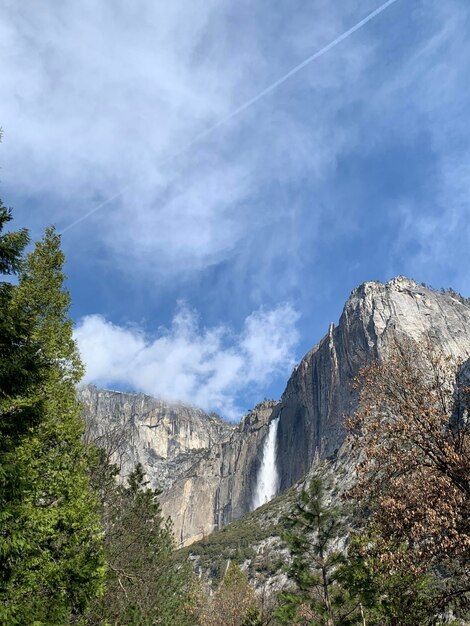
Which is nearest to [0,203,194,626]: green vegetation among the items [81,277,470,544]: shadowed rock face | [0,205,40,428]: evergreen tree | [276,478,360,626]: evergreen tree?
[0,205,40,428]: evergreen tree

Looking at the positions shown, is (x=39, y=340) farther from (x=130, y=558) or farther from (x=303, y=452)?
(x=303, y=452)

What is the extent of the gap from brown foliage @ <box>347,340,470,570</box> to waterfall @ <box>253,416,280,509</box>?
15849 centimetres

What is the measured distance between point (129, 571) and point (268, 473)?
16023cm

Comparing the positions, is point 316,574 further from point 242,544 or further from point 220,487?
point 220,487

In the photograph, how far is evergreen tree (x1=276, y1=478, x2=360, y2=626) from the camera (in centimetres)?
2100

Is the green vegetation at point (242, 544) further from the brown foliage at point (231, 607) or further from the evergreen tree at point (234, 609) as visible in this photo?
the evergreen tree at point (234, 609)

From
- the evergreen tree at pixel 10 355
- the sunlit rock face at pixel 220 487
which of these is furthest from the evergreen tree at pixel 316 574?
the sunlit rock face at pixel 220 487

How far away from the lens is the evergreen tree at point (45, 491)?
8656 millimetres

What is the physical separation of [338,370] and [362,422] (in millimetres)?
131629

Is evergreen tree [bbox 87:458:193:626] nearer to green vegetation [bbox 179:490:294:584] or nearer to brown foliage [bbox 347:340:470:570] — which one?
brown foliage [bbox 347:340:470:570]

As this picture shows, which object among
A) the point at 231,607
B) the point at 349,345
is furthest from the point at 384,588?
the point at 349,345

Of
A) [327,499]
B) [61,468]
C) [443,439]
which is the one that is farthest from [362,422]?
[327,499]

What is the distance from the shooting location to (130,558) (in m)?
18.9

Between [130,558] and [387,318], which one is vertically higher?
[387,318]
